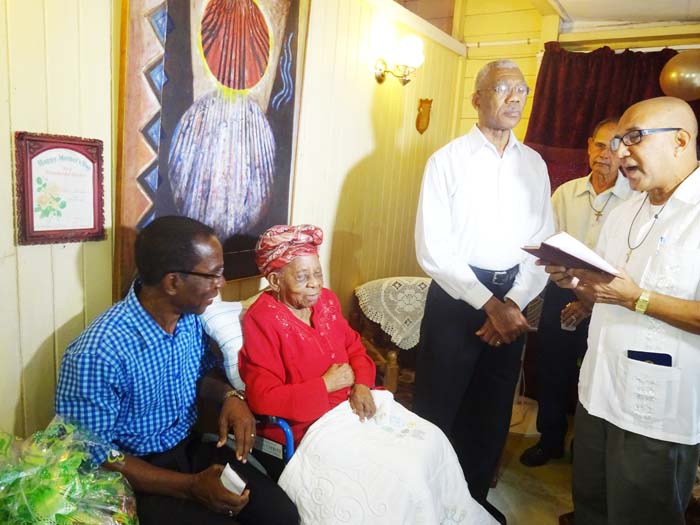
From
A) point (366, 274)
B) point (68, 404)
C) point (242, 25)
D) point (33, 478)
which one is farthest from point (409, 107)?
point (33, 478)

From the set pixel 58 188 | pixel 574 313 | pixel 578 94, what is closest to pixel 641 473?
pixel 574 313

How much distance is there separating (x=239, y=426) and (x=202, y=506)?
23 centimetres

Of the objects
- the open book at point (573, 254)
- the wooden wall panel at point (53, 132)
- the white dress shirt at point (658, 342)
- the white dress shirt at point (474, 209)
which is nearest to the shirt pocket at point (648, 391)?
the white dress shirt at point (658, 342)

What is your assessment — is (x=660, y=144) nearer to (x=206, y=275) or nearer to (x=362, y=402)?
(x=362, y=402)

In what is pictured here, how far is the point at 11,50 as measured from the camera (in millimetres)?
1231

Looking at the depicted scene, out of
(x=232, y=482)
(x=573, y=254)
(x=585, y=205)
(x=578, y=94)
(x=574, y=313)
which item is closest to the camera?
(x=232, y=482)

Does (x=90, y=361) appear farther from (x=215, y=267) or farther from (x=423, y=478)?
(x=423, y=478)

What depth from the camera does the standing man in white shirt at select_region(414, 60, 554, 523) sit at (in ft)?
5.96

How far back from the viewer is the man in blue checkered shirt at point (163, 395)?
120cm

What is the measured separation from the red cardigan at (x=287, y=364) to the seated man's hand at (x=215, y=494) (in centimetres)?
27

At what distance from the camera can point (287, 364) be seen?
1541 millimetres

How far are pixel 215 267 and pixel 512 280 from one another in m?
1.19

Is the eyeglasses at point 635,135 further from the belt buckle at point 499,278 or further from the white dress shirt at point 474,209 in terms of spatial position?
the belt buckle at point 499,278

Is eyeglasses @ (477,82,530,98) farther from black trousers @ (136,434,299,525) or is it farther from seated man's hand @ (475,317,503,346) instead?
black trousers @ (136,434,299,525)
